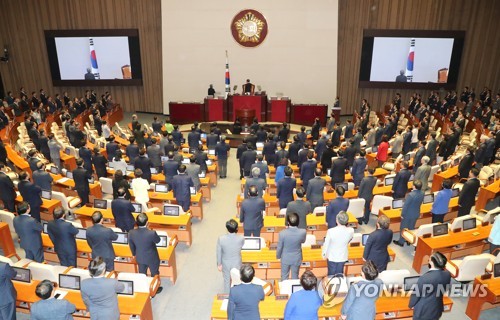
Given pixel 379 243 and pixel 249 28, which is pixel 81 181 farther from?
pixel 249 28

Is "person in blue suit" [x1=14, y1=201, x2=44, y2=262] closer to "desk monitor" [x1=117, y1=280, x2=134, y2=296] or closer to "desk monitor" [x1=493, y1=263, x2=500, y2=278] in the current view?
"desk monitor" [x1=117, y1=280, x2=134, y2=296]

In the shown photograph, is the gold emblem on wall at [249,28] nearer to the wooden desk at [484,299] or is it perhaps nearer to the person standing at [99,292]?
the wooden desk at [484,299]

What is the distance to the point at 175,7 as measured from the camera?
19.4 meters

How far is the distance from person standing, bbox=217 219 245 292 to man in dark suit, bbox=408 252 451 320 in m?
2.47

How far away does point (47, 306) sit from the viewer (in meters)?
4.46

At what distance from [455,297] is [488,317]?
0.55 metres

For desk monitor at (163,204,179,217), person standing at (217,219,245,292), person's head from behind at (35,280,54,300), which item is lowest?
desk monitor at (163,204,179,217)

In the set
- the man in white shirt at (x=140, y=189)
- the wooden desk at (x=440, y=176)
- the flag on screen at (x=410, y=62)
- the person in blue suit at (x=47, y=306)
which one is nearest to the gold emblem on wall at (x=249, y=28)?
the flag on screen at (x=410, y=62)

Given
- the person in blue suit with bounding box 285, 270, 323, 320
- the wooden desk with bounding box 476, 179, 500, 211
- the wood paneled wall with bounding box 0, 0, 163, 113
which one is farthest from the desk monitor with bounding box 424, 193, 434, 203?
the wood paneled wall with bounding box 0, 0, 163, 113

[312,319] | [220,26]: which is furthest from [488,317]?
[220,26]

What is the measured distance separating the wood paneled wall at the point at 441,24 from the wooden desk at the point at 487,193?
1189 centimetres

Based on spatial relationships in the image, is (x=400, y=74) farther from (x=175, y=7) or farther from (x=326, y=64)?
(x=175, y=7)

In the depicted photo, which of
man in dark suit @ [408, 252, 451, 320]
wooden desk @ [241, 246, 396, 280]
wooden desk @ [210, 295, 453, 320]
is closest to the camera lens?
man in dark suit @ [408, 252, 451, 320]

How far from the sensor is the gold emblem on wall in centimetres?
1925
